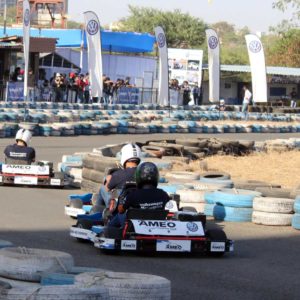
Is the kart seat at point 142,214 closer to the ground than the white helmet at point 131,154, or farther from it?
closer to the ground

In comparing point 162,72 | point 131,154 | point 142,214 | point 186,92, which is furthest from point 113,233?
point 186,92

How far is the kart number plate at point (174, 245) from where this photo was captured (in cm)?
802

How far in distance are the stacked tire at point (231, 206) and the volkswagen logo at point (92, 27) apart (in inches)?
766

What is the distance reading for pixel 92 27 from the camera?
2973 centimetres

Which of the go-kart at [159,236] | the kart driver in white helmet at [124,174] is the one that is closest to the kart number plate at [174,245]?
the go-kart at [159,236]

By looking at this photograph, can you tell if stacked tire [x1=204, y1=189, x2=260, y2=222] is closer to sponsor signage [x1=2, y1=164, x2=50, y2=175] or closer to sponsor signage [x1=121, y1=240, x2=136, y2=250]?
sponsor signage [x1=121, y1=240, x2=136, y2=250]

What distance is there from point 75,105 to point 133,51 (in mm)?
18272

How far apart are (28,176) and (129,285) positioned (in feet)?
28.5

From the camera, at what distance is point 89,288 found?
187 inches

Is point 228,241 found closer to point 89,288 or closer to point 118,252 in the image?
point 118,252

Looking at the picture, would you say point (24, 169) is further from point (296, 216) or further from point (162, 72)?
point (162, 72)

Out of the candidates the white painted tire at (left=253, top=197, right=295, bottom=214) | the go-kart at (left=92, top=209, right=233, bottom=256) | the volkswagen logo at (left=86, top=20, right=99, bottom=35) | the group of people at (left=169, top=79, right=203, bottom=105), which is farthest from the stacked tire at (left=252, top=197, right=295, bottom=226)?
the group of people at (left=169, top=79, right=203, bottom=105)

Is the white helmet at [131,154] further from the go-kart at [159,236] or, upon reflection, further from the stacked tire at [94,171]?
the stacked tire at [94,171]

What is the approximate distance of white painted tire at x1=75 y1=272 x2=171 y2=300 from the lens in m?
4.93
